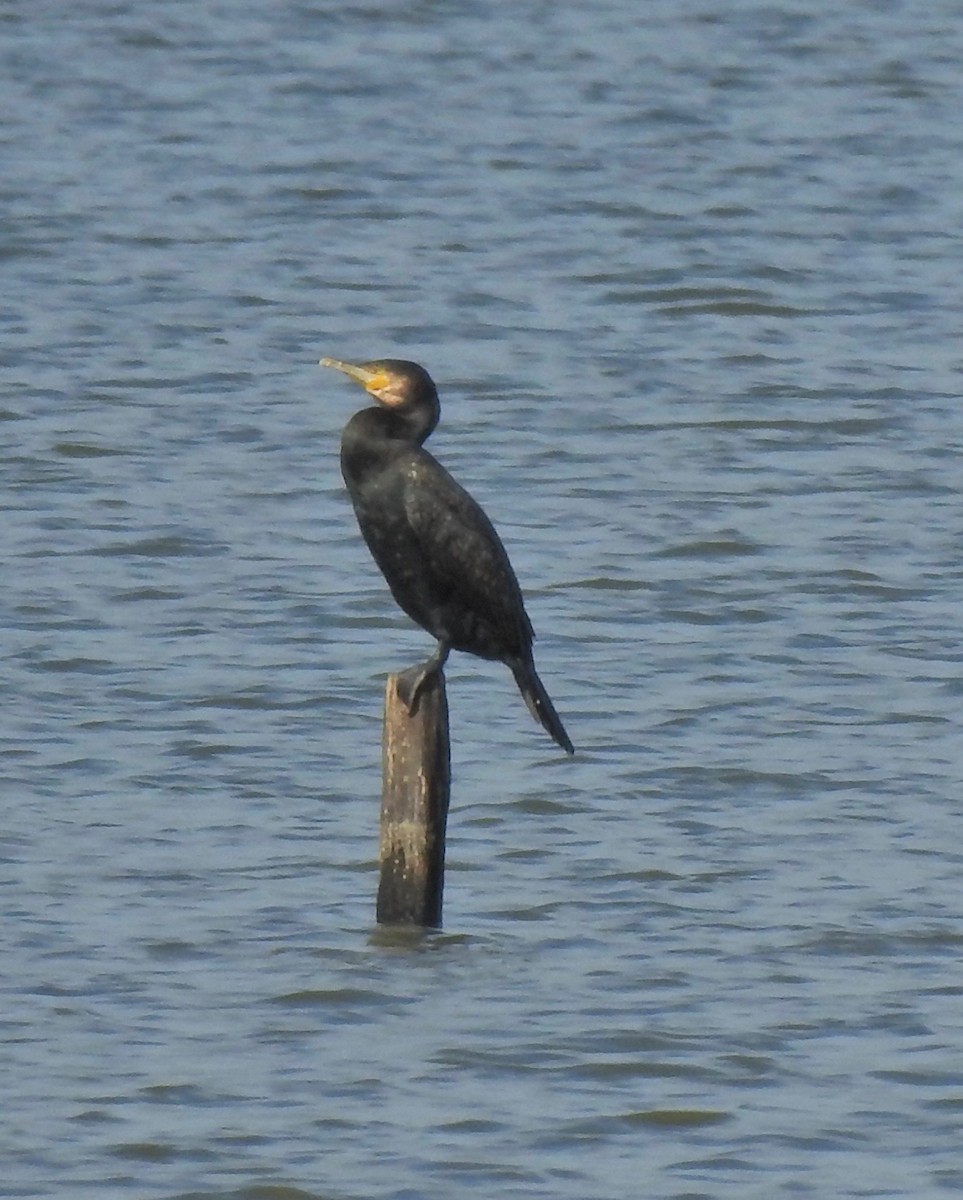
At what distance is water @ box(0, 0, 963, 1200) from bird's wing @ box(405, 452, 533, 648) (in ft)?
2.68

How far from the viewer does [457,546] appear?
25.3 ft

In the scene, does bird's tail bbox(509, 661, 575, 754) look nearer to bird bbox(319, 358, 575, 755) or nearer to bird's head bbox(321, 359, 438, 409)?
bird bbox(319, 358, 575, 755)

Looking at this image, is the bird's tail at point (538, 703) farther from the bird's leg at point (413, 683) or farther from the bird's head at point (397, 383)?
the bird's head at point (397, 383)

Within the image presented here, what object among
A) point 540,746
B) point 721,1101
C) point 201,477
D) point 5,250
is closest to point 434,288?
point 5,250

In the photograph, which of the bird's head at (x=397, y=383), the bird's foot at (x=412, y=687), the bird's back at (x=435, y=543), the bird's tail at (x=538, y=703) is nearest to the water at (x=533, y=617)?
the bird's tail at (x=538, y=703)

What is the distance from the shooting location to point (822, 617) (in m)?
11.1

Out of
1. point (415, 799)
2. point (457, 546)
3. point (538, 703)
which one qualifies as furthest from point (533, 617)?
point (415, 799)

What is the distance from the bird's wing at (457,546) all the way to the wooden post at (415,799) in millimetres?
306

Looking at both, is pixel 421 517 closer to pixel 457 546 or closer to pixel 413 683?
pixel 457 546

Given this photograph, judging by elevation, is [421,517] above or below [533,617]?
above

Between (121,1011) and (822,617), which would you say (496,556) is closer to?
(121,1011)

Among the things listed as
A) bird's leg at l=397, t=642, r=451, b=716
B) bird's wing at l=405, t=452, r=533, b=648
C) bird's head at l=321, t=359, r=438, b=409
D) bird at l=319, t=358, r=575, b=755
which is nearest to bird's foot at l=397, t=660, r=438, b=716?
bird's leg at l=397, t=642, r=451, b=716

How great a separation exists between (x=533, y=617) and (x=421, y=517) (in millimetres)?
3437

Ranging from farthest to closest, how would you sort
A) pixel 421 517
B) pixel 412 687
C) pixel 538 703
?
pixel 538 703
pixel 421 517
pixel 412 687
